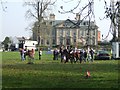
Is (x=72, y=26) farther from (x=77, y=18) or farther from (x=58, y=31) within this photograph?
(x=58, y=31)

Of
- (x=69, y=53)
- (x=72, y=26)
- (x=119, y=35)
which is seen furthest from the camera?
(x=69, y=53)

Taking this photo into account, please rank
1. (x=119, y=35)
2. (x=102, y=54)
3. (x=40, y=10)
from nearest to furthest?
(x=119, y=35) < (x=102, y=54) < (x=40, y=10)

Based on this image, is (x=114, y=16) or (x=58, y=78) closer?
(x=114, y=16)

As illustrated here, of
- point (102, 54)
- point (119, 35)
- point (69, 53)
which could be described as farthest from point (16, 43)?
point (119, 35)

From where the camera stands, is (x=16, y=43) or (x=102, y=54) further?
(x=16, y=43)

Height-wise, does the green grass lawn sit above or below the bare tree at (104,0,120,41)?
below

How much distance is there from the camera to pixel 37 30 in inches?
3489

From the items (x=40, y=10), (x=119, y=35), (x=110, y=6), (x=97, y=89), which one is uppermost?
(x=40, y=10)

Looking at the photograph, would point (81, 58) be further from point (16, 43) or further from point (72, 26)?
point (16, 43)

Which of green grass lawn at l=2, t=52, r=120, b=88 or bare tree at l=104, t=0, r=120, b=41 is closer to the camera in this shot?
bare tree at l=104, t=0, r=120, b=41

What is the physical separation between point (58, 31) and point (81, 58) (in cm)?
11280

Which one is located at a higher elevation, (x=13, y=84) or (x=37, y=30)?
(x=37, y=30)

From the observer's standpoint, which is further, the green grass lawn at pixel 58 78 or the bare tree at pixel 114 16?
the green grass lawn at pixel 58 78

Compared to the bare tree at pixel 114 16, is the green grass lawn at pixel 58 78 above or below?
below
